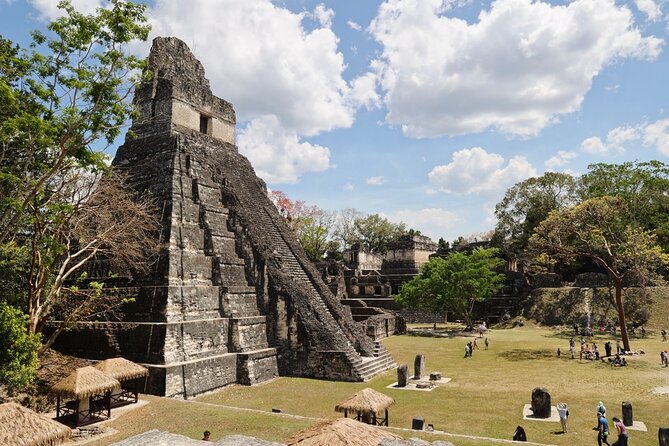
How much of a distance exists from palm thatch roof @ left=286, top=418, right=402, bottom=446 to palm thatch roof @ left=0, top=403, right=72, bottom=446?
4.93 metres

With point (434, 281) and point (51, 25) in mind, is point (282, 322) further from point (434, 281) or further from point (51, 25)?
point (434, 281)

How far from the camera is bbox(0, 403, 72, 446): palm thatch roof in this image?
798 centimetres

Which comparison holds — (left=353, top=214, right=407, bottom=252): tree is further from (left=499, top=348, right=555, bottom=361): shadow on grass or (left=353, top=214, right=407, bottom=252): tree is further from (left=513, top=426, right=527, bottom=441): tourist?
(left=513, top=426, right=527, bottom=441): tourist

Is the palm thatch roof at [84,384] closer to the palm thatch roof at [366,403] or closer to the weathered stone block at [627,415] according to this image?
the palm thatch roof at [366,403]

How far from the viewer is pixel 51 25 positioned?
10664mm

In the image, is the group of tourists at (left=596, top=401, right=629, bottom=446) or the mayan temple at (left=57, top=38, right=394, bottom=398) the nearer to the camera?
the group of tourists at (left=596, top=401, right=629, bottom=446)

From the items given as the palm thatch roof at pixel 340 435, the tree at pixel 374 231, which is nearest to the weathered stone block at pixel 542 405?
the palm thatch roof at pixel 340 435

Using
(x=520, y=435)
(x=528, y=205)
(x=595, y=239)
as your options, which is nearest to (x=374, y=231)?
(x=528, y=205)

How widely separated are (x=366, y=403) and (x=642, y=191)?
116ft

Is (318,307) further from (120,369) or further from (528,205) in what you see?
(528,205)

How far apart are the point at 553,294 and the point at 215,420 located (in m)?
31.2

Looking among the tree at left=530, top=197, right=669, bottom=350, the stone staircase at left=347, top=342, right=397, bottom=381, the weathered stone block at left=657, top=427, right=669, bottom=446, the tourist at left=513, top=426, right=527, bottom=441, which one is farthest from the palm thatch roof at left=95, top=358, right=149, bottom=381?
the tree at left=530, top=197, right=669, bottom=350

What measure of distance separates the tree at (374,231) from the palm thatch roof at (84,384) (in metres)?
55.2

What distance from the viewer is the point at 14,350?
1052cm
